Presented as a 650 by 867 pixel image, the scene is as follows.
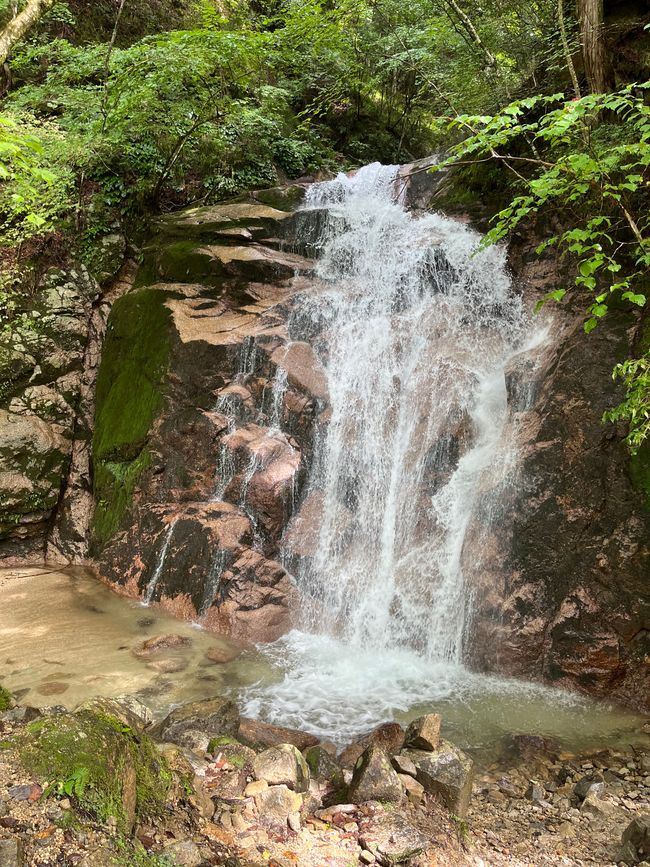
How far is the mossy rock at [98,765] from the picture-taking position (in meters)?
2.31

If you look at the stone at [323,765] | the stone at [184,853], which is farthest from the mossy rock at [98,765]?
the stone at [323,765]

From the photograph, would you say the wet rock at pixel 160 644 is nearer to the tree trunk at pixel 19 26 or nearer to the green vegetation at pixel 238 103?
the green vegetation at pixel 238 103

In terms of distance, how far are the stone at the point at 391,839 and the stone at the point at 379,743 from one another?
869mm

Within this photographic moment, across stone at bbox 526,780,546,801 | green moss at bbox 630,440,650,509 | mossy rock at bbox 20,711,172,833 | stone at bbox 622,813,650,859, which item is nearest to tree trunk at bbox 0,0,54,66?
mossy rock at bbox 20,711,172,833

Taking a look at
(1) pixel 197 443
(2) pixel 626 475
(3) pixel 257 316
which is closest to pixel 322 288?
(3) pixel 257 316

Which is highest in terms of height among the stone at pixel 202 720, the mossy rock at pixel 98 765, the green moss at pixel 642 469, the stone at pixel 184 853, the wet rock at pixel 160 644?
the green moss at pixel 642 469

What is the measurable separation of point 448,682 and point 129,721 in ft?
11.8

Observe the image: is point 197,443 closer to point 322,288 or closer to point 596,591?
point 322,288

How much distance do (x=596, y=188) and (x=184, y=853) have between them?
7.21 metres

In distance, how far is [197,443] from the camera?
8266 millimetres

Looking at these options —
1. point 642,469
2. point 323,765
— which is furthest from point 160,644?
point 642,469

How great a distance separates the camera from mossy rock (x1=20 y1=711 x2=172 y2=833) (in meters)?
2.31

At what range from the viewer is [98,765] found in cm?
243

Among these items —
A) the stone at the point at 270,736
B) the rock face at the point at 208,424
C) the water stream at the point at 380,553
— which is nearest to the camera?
the stone at the point at 270,736
